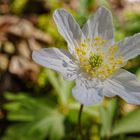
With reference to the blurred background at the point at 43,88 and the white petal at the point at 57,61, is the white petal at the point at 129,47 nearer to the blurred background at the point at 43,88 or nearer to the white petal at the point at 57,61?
the white petal at the point at 57,61

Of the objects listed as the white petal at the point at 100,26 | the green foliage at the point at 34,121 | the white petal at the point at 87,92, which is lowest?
the green foliage at the point at 34,121

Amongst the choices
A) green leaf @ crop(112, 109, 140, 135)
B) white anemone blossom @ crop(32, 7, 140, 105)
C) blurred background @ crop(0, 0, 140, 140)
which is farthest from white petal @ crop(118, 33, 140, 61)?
green leaf @ crop(112, 109, 140, 135)

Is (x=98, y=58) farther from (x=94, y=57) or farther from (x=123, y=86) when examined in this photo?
(x=123, y=86)

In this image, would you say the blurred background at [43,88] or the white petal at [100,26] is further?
the blurred background at [43,88]

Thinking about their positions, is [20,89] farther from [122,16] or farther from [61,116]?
[122,16]

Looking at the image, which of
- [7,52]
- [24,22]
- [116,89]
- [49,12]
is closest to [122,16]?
[49,12]

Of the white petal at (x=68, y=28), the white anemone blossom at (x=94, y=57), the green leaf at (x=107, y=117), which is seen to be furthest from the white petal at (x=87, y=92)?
the green leaf at (x=107, y=117)

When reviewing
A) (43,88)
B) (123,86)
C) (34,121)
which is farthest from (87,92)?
(43,88)

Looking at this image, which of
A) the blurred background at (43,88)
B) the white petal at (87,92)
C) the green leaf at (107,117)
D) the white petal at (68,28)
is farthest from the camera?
the blurred background at (43,88)
